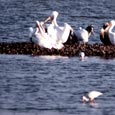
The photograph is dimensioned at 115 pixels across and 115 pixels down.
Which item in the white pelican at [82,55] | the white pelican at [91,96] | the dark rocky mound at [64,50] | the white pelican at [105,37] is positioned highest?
the white pelican at [91,96]

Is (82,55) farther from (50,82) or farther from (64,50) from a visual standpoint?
(50,82)

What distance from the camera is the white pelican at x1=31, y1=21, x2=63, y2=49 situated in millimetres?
30359

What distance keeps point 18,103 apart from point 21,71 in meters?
4.45

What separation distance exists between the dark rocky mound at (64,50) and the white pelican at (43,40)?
0.16 metres

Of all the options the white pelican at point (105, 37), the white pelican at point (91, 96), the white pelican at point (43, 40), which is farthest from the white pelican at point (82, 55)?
the white pelican at point (91, 96)

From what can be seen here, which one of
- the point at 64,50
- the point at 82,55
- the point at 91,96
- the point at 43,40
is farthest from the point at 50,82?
the point at 43,40

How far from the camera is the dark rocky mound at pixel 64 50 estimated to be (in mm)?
29766

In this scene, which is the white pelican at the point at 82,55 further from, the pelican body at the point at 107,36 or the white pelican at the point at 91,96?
the white pelican at the point at 91,96

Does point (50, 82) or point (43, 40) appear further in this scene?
point (43, 40)

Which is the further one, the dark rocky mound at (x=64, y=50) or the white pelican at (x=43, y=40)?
the white pelican at (x=43, y=40)

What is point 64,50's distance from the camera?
3009 cm

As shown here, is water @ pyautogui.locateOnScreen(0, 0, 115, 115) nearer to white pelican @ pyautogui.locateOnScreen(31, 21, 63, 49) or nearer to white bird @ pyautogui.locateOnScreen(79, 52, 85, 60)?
white bird @ pyautogui.locateOnScreen(79, 52, 85, 60)

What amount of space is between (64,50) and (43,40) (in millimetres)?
834

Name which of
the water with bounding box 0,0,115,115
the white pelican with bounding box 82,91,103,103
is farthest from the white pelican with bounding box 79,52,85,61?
the white pelican with bounding box 82,91,103,103
